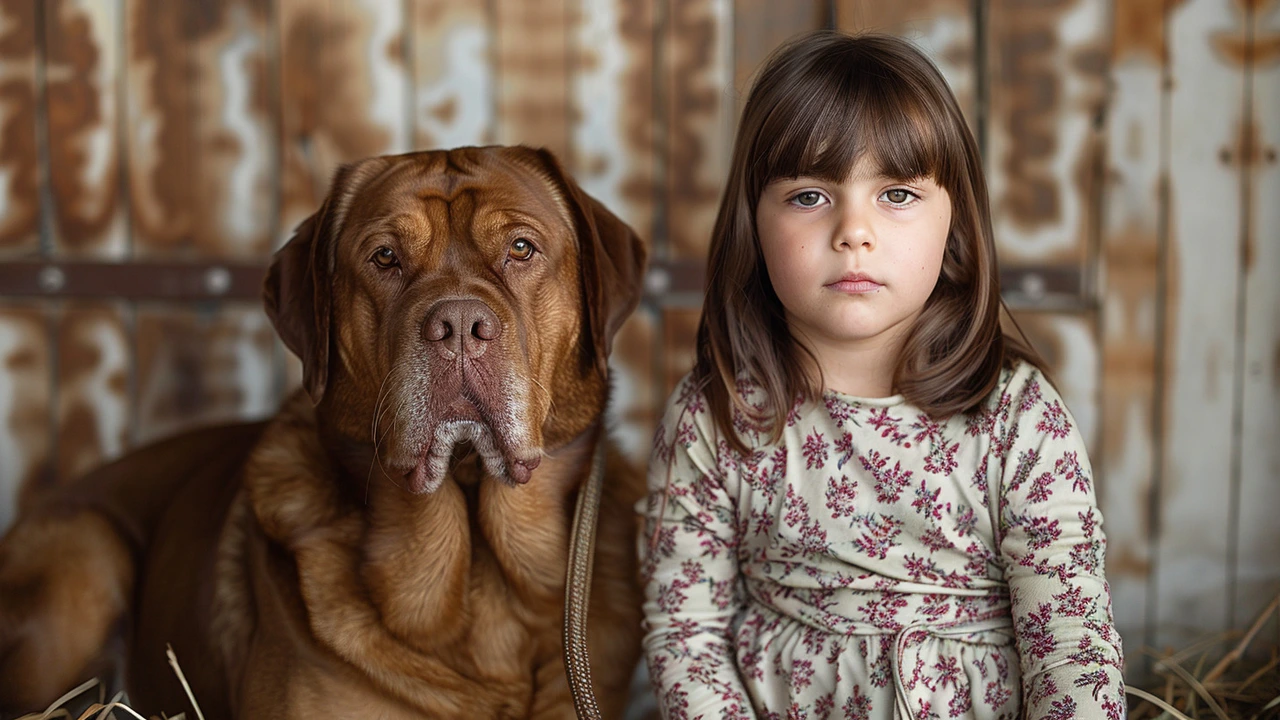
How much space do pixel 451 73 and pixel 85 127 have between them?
1.11 m

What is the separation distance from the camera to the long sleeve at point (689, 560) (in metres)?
2.26

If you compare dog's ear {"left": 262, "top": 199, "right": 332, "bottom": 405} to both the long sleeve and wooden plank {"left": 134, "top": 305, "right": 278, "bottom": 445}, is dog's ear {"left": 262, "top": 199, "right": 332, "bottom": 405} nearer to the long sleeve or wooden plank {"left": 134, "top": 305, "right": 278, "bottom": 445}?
the long sleeve

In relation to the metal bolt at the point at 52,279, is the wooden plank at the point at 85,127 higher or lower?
higher

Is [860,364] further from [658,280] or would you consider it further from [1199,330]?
[1199,330]

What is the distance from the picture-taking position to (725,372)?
233cm

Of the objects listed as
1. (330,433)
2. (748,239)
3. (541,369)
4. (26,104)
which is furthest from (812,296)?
(26,104)

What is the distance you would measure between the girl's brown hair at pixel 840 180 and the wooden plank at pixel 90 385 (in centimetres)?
199

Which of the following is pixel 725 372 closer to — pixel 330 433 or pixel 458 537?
pixel 458 537

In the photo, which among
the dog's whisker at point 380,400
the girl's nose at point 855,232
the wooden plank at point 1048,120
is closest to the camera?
the girl's nose at point 855,232

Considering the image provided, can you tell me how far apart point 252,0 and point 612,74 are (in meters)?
1.09

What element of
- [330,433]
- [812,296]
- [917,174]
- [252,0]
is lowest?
[330,433]

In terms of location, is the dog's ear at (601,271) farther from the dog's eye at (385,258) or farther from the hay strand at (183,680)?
the hay strand at (183,680)

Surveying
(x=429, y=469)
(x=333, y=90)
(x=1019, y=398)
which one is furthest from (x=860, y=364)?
(x=333, y=90)

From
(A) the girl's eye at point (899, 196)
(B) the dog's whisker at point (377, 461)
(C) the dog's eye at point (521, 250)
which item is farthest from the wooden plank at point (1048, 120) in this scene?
(B) the dog's whisker at point (377, 461)
